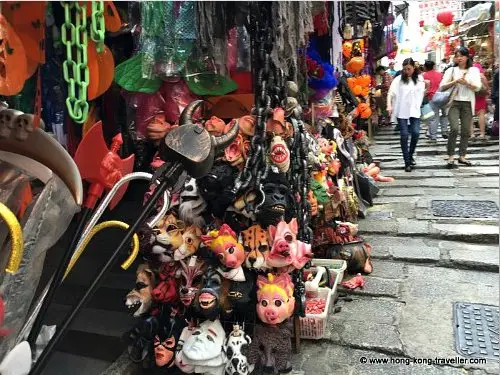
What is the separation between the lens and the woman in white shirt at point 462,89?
7859 millimetres

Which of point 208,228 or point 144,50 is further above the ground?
point 144,50

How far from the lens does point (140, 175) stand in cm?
186

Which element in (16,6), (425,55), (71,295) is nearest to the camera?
(16,6)

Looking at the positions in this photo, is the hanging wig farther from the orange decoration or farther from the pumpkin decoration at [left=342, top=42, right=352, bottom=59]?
the orange decoration

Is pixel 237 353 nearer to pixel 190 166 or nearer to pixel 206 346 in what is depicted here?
pixel 206 346

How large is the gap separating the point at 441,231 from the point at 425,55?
956 inches

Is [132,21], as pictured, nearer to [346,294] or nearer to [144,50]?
[144,50]

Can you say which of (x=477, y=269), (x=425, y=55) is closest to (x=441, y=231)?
(x=477, y=269)

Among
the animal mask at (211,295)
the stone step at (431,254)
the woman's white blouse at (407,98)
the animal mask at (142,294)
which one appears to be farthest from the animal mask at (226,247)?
the woman's white blouse at (407,98)

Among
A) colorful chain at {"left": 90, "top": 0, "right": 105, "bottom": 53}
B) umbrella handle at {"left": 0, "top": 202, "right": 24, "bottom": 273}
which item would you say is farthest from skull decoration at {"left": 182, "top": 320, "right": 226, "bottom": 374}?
colorful chain at {"left": 90, "top": 0, "right": 105, "bottom": 53}

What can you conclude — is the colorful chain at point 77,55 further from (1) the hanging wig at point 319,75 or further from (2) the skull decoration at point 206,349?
(1) the hanging wig at point 319,75

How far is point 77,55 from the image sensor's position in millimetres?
1640

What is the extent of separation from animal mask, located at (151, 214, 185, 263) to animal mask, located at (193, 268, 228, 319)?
0.27 meters

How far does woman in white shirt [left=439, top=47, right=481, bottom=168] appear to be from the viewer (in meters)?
7.86
